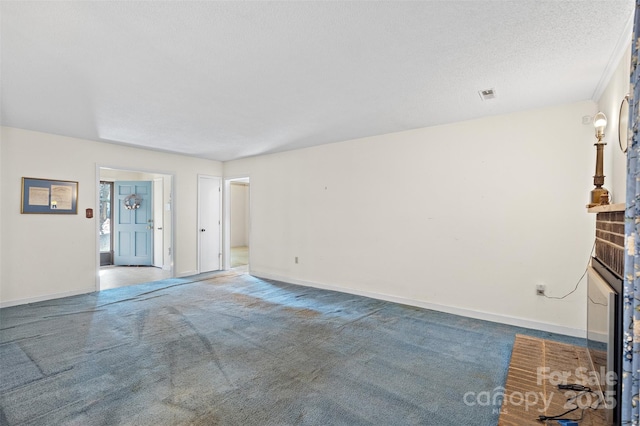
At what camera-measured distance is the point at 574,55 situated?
233 centimetres

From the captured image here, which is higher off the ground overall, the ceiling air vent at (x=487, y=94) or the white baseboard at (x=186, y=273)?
the ceiling air vent at (x=487, y=94)

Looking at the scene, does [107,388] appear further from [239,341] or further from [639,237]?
[639,237]

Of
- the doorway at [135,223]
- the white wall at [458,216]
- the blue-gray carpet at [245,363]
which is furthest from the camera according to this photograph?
the doorway at [135,223]

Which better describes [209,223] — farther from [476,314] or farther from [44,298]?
[476,314]

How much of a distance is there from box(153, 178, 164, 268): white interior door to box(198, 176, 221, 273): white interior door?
106 cm

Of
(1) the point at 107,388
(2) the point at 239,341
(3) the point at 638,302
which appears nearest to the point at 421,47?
(3) the point at 638,302

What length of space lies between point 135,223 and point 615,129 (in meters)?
8.20

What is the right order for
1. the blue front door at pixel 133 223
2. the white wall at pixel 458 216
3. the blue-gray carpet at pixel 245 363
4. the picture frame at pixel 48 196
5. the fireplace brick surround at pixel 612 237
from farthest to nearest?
the blue front door at pixel 133 223 → the picture frame at pixel 48 196 → the white wall at pixel 458 216 → the blue-gray carpet at pixel 245 363 → the fireplace brick surround at pixel 612 237

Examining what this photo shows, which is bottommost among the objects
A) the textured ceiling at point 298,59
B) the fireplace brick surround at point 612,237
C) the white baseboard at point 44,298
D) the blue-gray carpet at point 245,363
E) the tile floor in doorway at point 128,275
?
the tile floor in doorway at point 128,275

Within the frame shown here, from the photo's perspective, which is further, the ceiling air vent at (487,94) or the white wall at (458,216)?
the white wall at (458,216)

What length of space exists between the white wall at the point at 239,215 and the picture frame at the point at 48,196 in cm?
629

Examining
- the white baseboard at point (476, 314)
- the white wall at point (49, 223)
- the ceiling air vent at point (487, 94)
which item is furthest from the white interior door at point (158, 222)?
the ceiling air vent at point (487, 94)

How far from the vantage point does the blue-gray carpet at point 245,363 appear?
6.70 feet

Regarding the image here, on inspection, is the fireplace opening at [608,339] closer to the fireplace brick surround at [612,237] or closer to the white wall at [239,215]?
the fireplace brick surround at [612,237]
